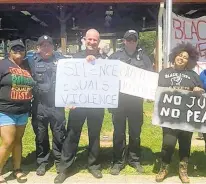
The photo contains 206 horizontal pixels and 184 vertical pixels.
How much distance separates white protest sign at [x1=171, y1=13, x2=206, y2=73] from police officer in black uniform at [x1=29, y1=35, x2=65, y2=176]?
13.6 feet

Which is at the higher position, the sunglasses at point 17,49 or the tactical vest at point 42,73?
the sunglasses at point 17,49

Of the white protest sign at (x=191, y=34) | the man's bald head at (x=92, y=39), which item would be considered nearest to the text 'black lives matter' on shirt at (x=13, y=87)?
the man's bald head at (x=92, y=39)

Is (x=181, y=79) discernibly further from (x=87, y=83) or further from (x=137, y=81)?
(x=87, y=83)

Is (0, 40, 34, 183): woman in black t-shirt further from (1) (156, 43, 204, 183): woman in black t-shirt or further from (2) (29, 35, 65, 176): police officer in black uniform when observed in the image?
(1) (156, 43, 204, 183): woman in black t-shirt

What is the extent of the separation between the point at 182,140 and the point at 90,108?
1217mm

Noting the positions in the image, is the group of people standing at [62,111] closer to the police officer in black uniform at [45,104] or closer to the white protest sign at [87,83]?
the police officer in black uniform at [45,104]

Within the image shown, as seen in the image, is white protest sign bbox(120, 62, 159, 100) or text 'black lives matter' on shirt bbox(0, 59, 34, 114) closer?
text 'black lives matter' on shirt bbox(0, 59, 34, 114)

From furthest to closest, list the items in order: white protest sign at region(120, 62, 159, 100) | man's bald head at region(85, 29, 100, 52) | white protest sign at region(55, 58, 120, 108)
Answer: white protest sign at region(120, 62, 159, 100), white protest sign at region(55, 58, 120, 108), man's bald head at region(85, 29, 100, 52)

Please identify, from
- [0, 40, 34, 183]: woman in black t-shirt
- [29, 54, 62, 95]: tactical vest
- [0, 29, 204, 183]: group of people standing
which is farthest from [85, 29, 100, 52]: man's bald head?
[0, 40, 34, 183]: woman in black t-shirt

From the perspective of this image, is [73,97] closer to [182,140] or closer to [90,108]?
[90,108]

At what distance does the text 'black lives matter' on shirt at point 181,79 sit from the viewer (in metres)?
4.34

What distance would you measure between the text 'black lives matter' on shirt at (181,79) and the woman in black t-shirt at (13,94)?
163cm

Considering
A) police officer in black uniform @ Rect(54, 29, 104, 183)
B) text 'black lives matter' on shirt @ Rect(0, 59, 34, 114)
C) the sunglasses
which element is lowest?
police officer in black uniform @ Rect(54, 29, 104, 183)

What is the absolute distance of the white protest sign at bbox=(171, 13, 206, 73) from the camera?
8.08m
